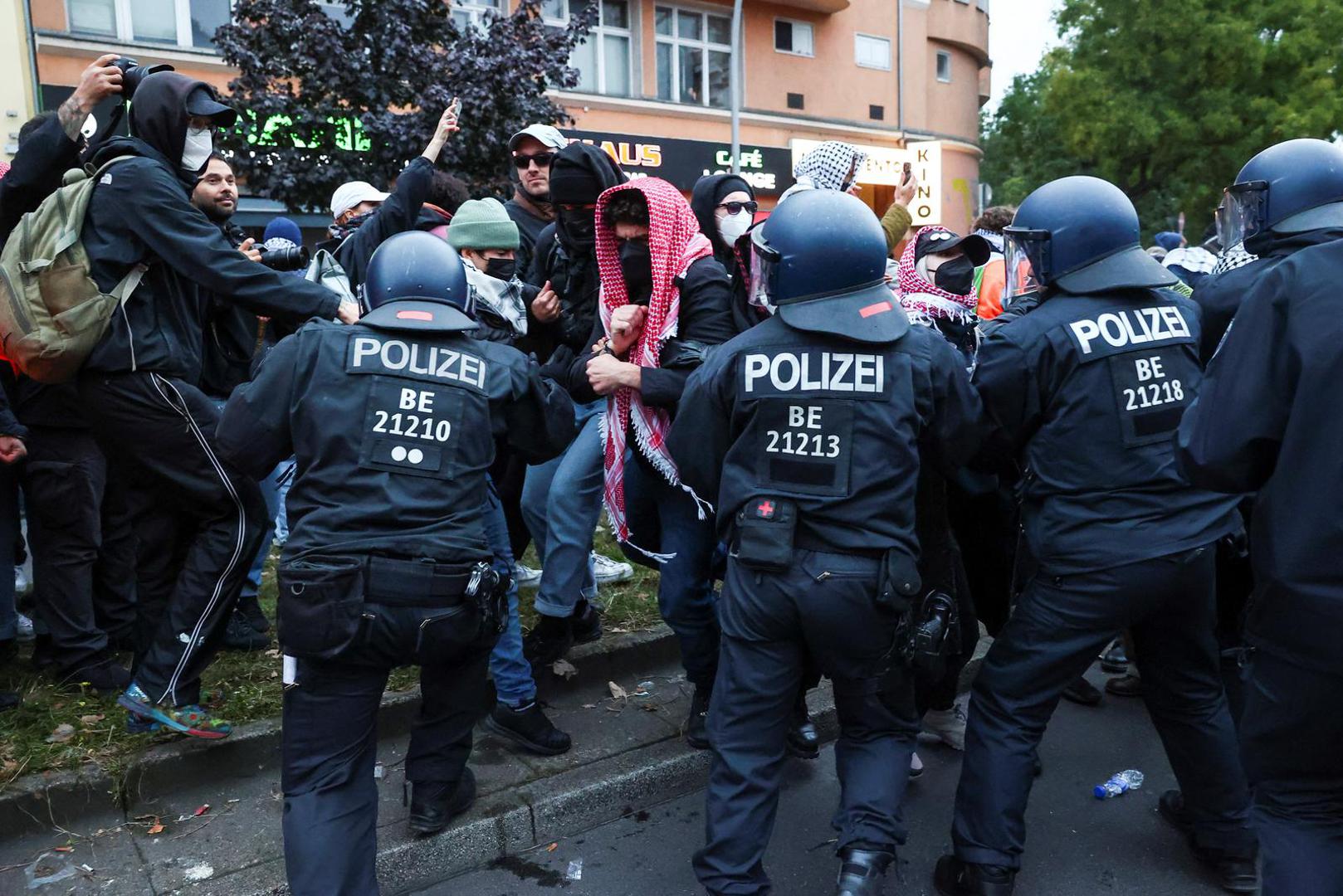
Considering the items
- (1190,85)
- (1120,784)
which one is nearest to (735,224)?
(1120,784)

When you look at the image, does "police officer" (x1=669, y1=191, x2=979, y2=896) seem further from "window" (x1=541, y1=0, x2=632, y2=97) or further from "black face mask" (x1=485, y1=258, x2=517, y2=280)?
"window" (x1=541, y1=0, x2=632, y2=97)

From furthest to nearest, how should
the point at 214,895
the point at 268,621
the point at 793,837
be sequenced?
the point at 268,621
the point at 793,837
the point at 214,895

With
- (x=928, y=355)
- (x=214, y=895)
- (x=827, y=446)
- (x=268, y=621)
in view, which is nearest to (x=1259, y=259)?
(x=928, y=355)

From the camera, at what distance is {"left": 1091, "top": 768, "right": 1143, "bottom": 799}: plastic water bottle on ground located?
12.2ft

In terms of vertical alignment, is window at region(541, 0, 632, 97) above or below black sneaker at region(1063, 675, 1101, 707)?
above

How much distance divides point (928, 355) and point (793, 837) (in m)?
1.69

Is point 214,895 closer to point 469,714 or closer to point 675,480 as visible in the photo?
point 469,714

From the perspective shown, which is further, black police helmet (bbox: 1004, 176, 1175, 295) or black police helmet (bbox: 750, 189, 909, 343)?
black police helmet (bbox: 1004, 176, 1175, 295)

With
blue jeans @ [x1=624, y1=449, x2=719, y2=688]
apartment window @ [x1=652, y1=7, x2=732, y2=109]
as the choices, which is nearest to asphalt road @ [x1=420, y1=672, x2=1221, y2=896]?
blue jeans @ [x1=624, y1=449, x2=719, y2=688]

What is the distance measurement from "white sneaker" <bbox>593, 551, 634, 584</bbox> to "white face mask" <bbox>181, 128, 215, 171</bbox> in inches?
101

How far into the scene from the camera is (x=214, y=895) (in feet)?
9.79

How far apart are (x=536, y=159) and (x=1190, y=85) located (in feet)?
67.8

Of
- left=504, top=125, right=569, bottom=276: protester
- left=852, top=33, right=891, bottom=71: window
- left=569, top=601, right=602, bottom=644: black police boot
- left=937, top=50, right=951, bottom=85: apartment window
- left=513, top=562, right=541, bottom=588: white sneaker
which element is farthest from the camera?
A: left=937, top=50, right=951, bottom=85: apartment window

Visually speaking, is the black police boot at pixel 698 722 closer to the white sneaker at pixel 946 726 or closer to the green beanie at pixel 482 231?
the white sneaker at pixel 946 726
